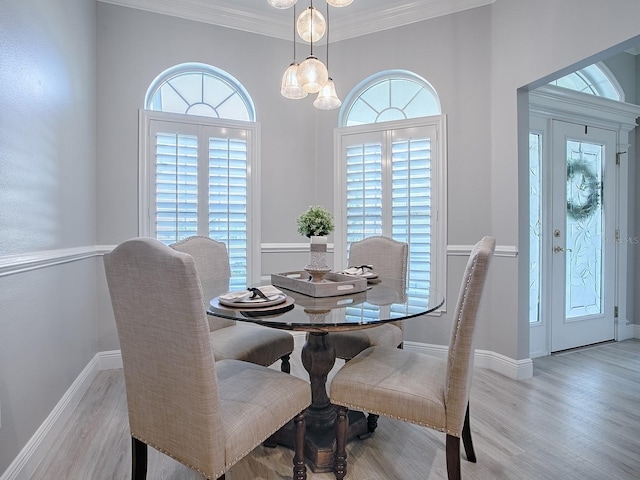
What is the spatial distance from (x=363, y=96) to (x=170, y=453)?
3324 millimetres

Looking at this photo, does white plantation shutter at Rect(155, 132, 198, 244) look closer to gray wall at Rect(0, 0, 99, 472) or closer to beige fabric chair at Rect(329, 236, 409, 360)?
gray wall at Rect(0, 0, 99, 472)

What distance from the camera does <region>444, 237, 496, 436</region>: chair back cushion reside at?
1.34 meters

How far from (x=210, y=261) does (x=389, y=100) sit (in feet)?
7.49

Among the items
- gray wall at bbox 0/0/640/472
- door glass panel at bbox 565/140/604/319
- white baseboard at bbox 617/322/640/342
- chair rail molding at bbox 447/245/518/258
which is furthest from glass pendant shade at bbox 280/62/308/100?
white baseboard at bbox 617/322/640/342

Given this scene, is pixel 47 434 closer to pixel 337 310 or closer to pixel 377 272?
pixel 337 310

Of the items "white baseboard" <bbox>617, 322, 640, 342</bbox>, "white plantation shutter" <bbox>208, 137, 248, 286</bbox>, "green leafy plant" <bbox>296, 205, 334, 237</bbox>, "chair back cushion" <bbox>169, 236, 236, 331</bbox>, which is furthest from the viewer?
"white baseboard" <bbox>617, 322, 640, 342</bbox>

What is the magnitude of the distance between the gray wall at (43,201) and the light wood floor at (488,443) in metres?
0.26

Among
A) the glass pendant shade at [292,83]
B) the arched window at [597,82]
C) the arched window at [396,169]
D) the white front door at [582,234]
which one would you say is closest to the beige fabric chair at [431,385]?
the glass pendant shade at [292,83]

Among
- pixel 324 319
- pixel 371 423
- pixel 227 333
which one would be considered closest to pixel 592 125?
pixel 371 423

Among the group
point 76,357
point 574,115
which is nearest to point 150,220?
point 76,357

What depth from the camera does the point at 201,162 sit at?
325 cm

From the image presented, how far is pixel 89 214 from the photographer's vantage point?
2770 millimetres

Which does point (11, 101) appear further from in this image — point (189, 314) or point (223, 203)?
point (223, 203)

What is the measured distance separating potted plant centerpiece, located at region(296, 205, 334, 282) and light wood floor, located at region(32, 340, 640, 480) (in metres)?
0.94
